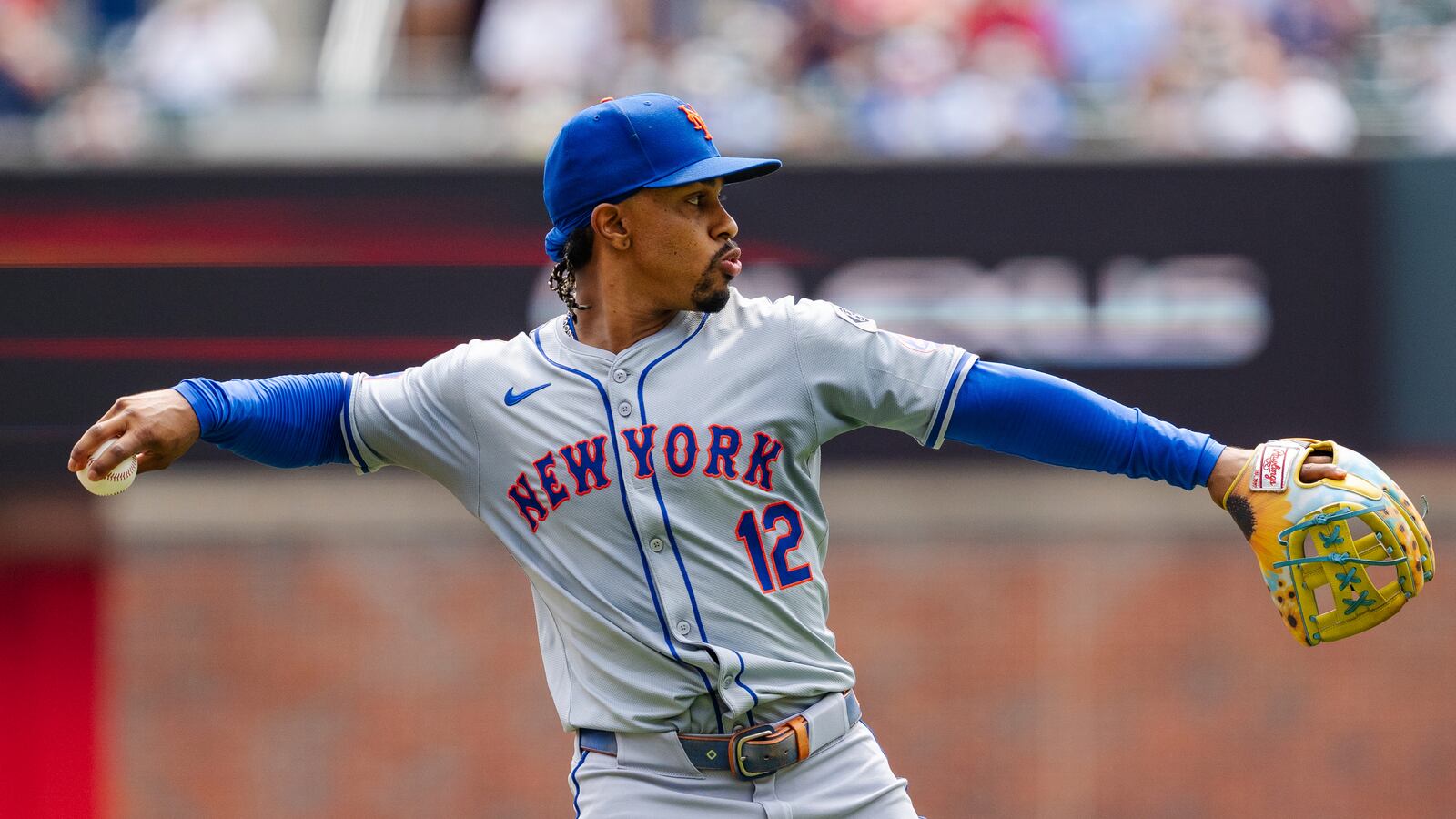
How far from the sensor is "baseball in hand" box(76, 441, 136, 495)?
3.05 m

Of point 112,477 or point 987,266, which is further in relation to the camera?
point 987,266

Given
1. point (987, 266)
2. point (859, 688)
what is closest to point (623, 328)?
point (987, 266)

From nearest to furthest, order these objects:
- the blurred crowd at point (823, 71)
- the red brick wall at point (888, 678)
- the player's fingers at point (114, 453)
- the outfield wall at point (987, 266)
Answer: the player's fingers at point (114, 453) < the outfield wall at point (987, 266) < the blurred crowd at point (823, 71) < the red brick wall at point (888, 678)

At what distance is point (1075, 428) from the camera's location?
3184 millimetres

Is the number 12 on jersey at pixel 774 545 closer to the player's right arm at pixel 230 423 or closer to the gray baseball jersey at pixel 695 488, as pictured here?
the gray baseball jersey at pixel 695 488

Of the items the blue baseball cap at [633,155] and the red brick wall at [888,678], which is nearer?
the blue baseball cap at [633,155]

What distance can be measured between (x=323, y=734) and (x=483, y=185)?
8.94 ft

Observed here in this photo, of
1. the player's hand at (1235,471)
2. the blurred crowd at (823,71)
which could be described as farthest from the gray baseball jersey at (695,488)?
the blurred crowd at (823,71)

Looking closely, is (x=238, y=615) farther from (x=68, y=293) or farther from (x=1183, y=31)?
(x=1183, y=31)

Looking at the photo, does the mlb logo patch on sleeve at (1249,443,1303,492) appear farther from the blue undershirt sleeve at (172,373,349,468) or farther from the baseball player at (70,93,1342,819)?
the blue undershirt sleeve at (172,373,349,468)

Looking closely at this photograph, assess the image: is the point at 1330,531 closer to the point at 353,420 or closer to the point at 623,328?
the point at 623,328

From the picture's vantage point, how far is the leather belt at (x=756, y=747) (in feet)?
10.5

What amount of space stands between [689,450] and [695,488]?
0.07 metres

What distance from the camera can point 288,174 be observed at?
7484mm
